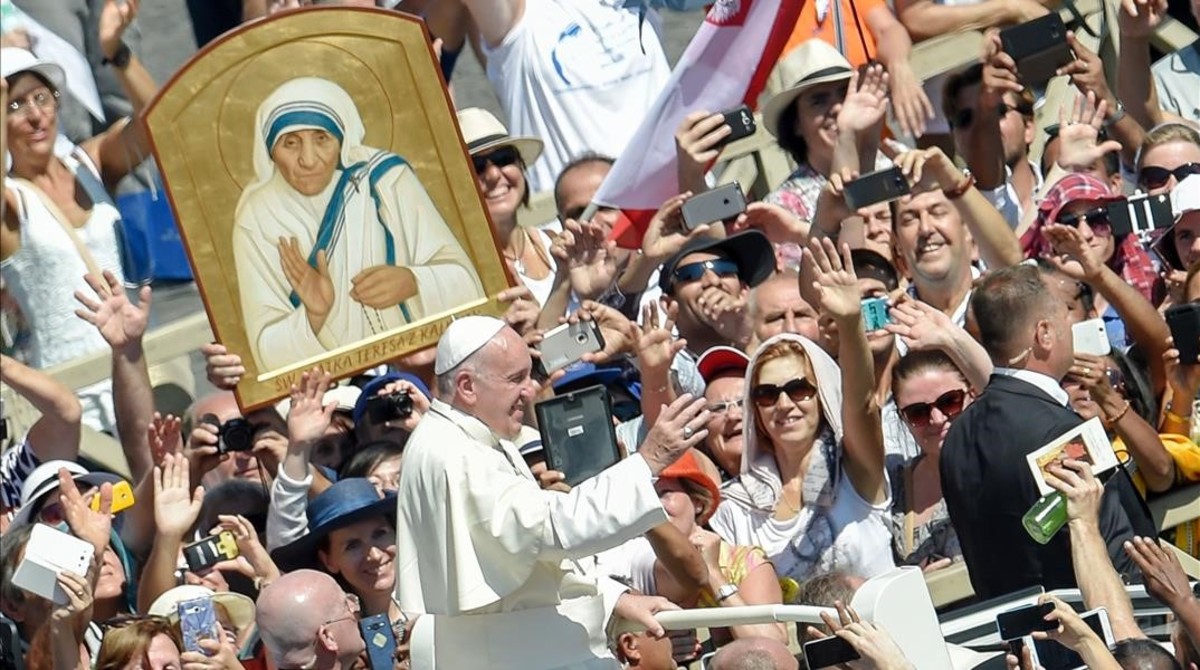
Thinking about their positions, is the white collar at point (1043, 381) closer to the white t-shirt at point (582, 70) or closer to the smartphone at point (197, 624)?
the smartphone at point (197, 624)

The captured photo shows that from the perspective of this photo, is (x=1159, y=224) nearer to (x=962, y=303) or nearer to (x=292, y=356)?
(x=962, y=303)

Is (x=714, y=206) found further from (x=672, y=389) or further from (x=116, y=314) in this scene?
(x=116, y=314)

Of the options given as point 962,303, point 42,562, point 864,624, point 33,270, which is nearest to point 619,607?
point 864,624

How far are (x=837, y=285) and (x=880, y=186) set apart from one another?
775mm

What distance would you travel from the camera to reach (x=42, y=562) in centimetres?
947

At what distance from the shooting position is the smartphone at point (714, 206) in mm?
10898

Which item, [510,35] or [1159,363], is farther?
[510,35]

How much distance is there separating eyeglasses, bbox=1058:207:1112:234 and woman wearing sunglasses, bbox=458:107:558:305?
1.99m

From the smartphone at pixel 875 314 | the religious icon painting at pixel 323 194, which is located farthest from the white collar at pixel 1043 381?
the religious icon painting at pixel 323 194

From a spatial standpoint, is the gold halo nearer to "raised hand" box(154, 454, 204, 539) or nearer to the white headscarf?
"raised hand" box(154, 454, 204, 539)

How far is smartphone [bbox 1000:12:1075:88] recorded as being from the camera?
11.5 meters

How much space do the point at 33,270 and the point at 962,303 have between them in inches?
139

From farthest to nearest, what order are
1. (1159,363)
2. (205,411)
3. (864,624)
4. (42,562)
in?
(205,411) < (1159,363) < (42,562) < (864,624)

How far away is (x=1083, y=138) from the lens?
11398 mm
